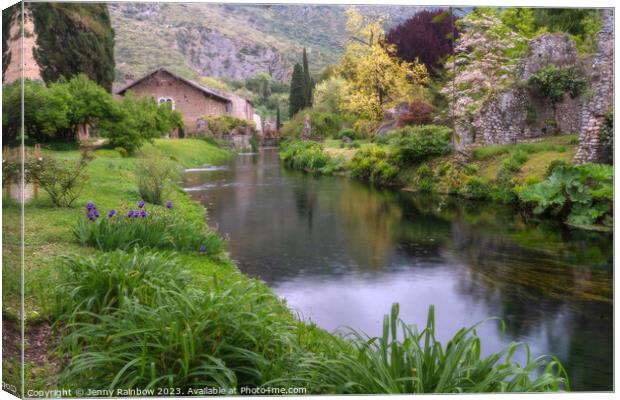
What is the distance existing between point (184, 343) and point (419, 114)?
3.24 m

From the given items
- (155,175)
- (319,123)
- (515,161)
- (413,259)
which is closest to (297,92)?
(319,123)

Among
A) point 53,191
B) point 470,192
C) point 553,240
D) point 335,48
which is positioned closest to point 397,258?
point 470,192

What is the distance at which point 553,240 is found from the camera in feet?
20.3

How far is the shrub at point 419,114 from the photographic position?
5688 millimetres

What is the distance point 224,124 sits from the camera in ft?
20.4

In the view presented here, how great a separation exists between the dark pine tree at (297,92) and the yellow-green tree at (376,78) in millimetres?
397

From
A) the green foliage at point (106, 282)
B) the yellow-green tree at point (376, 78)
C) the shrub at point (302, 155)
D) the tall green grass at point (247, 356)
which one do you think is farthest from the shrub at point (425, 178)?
the green foliage at point (106, 282)

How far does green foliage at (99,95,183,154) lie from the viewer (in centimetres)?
581

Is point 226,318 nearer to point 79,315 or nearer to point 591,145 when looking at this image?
point 79,315

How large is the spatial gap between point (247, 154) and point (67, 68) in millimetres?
1982

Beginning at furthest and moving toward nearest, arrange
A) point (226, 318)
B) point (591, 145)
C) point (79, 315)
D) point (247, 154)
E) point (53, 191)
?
point (247, 154) < point (53, 191) < point (591, 145) < point (79, 315) < point (226, 318)

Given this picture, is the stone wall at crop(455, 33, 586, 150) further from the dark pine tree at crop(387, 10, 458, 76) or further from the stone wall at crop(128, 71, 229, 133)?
the stone wall at crop(128, 71, 229, 133)

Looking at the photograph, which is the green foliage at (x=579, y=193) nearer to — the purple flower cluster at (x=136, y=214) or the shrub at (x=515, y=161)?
the shrub at (x=515, y=161)

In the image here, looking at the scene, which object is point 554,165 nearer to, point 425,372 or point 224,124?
point 425,372
